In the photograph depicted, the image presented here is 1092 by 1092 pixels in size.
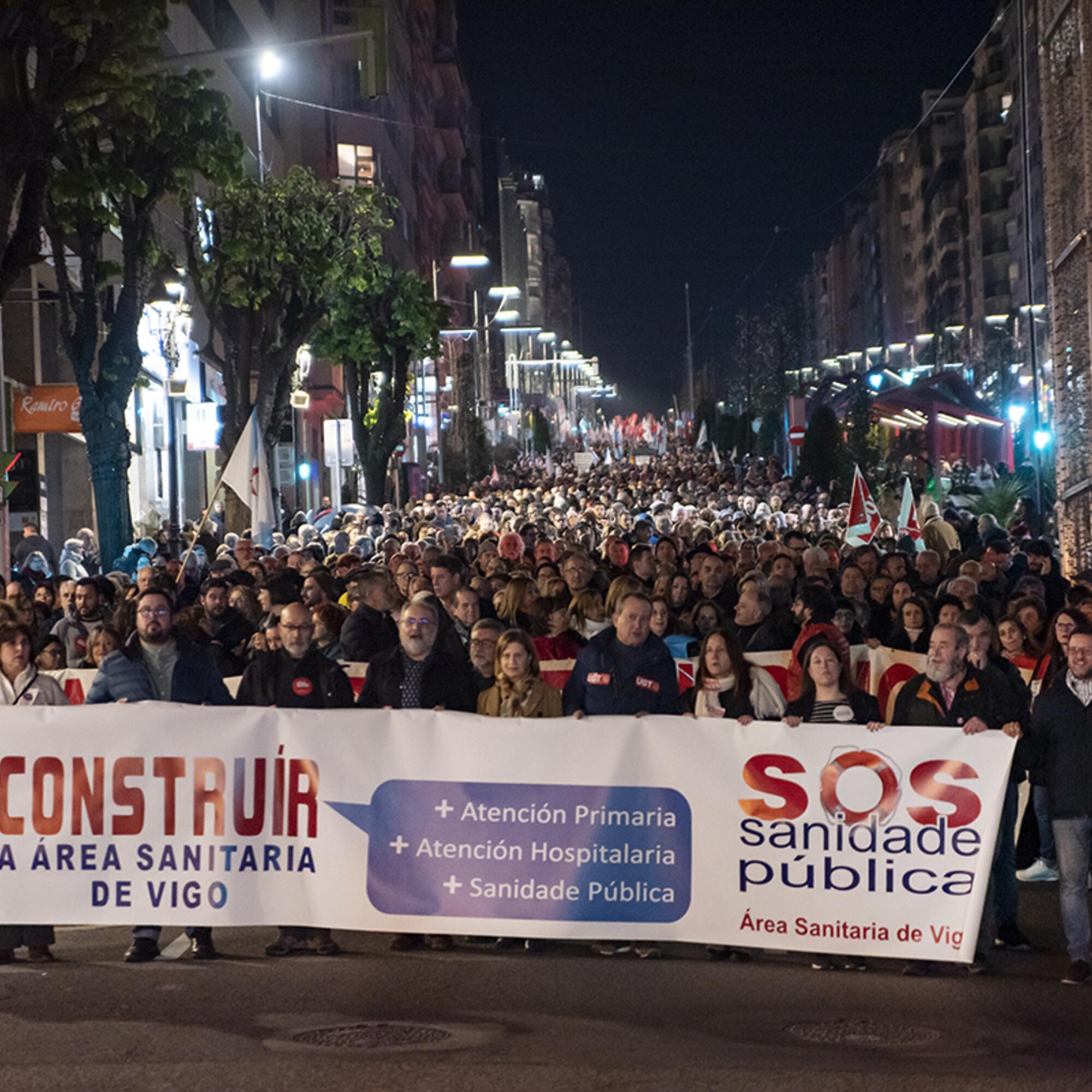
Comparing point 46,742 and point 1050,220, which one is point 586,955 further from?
point 1050,220

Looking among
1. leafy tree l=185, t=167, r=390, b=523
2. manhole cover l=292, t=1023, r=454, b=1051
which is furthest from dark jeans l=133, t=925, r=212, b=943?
leafy tree l=185, t=167, r=390, b=523

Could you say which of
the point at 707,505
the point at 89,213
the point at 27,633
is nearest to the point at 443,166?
the point at 707,505

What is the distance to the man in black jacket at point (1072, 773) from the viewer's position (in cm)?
902

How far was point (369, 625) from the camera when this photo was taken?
1259 centimetres

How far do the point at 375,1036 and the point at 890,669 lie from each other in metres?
6.01

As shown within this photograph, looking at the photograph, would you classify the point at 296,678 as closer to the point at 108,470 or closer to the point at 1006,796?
the point at 1006,796

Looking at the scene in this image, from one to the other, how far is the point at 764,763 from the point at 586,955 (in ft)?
4.11

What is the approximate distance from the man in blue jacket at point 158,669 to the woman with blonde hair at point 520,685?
1.39 meters

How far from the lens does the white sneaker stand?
11.8 m

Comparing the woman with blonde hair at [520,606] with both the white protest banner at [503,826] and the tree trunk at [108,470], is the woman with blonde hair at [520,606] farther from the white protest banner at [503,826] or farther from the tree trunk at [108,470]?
the tree trunk at [108,470]

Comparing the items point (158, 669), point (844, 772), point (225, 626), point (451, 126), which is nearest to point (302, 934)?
point (158, 669)

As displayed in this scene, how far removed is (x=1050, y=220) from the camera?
68.1ft

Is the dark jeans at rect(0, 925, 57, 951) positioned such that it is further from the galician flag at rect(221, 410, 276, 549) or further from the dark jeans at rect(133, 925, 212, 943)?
the galician flag at rect(221, 410, 276, 549)

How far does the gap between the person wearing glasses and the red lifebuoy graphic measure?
1836 mm
